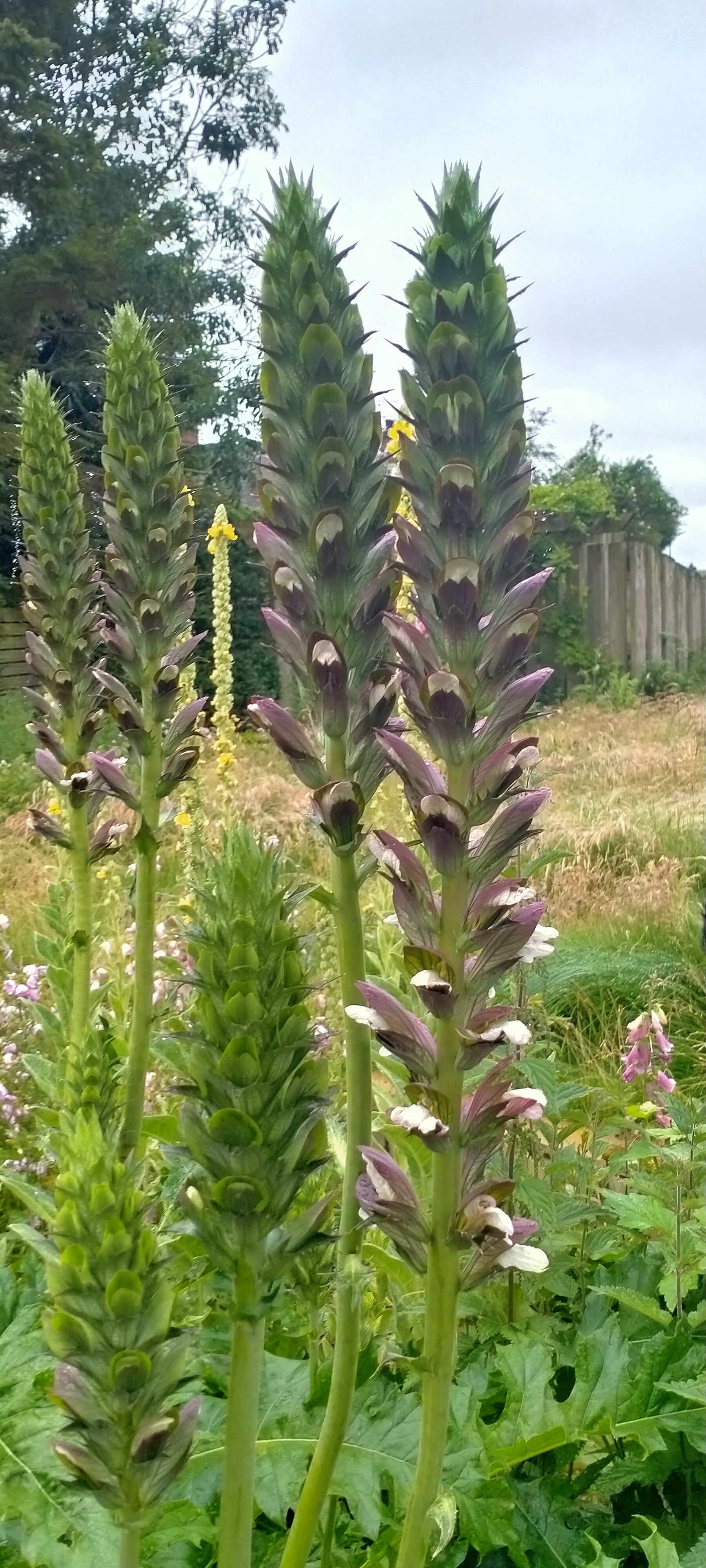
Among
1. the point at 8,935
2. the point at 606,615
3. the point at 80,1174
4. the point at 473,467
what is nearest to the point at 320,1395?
the point at 80,1174

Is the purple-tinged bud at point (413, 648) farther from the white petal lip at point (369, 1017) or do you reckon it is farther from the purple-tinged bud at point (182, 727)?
the purple-tinged bud at point (182, 727)

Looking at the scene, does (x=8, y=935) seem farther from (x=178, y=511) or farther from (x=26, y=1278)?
(x=178, y=511)

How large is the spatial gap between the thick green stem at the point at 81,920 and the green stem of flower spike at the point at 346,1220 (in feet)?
1.97

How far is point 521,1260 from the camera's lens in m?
0.59

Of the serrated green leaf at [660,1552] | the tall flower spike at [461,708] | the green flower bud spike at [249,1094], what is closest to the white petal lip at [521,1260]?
the tall flower spike at [461,708]

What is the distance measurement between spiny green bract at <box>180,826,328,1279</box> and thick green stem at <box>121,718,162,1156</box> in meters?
0.19

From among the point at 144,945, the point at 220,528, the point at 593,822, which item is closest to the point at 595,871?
the point at 593,822

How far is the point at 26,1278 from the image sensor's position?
131 cm

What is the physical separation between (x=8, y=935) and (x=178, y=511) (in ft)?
9.48

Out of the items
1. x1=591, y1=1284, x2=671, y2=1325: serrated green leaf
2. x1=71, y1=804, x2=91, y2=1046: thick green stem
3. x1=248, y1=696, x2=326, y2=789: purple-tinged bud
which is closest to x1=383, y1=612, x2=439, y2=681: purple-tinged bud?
x1=248, y1=696, x2=326, y2=789: purple-tinged bud

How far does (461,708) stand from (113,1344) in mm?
394

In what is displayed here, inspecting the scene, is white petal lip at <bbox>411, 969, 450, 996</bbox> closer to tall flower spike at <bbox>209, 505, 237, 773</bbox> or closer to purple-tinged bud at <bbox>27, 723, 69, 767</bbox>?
purple-tinged bud at <bbox>27, 723, 69, 767</bbox>

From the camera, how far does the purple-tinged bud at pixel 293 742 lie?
0.67 m

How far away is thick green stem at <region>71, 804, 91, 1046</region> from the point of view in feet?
4.00
